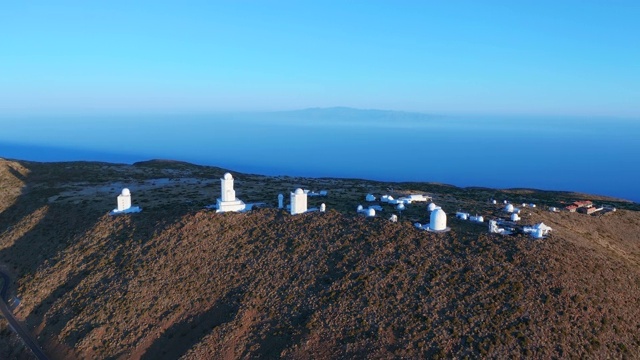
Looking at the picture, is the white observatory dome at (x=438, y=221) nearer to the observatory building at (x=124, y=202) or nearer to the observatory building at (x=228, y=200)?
the observatory building at (x=228, y=200)

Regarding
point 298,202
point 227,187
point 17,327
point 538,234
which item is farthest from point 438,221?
point 17,327

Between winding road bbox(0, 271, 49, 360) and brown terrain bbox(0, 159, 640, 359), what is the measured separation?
1.24 ft

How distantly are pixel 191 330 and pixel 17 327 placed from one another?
10.7 metres

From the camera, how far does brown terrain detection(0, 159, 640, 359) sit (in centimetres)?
1809

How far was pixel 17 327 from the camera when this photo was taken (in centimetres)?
2353

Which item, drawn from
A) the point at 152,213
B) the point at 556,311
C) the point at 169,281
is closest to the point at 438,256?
the point at 556,311

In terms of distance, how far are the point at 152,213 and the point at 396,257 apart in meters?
18.2

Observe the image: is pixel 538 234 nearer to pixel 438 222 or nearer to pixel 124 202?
pixel 438 222

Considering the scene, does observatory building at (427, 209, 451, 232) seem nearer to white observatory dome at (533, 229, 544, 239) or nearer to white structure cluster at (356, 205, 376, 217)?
white structure cluster at (356, 205, 376, 217)

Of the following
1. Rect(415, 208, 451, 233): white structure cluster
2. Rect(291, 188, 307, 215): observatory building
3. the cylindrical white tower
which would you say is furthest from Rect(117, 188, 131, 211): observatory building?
Rect(415, 208, 451, 233): white structure cluster

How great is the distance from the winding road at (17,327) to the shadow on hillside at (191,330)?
19.8ft

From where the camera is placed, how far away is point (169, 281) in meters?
23.7

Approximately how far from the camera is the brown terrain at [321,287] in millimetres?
18094

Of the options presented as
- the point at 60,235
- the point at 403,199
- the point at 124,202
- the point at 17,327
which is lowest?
the point at 17,327
